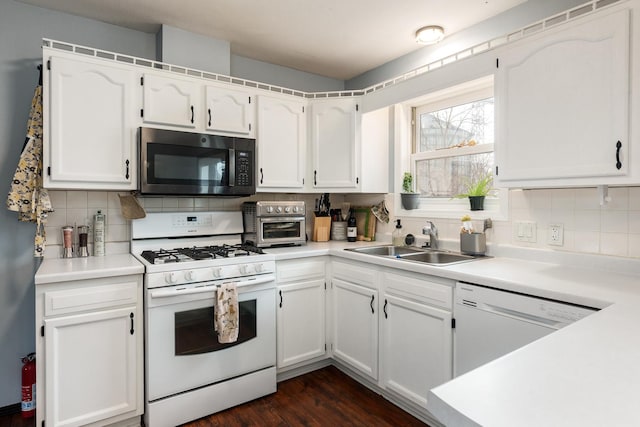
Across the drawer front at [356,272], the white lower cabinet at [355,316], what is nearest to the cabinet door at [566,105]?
the drawer front at [356,272]

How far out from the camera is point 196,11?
90.0 inches

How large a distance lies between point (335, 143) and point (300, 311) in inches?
53.3

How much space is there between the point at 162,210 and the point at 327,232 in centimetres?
136

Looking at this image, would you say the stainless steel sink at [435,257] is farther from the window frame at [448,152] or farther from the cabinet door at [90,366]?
the cabinet door at [90,366]

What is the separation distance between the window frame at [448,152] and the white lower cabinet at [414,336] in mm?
744

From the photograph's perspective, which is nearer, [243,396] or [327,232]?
[243,396]

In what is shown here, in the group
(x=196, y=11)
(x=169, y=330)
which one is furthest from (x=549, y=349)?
(x=196, y=11)

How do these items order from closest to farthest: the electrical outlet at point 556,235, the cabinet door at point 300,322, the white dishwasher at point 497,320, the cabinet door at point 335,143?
the white dishwasher at point 497,320
the electrical outlet at point 556,235
the cabinet door at point 300,322
the cabinet door at point 335,143

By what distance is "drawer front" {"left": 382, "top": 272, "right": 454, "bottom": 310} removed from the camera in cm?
185

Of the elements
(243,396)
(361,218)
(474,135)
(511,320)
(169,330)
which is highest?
(474,135)

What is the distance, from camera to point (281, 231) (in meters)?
2.79

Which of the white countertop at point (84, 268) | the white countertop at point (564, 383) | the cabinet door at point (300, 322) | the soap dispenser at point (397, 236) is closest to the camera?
the white countertop at point (564, 383)

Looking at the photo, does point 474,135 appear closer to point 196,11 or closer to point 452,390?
point 196,11

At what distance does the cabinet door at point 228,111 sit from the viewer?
246 centimetres
